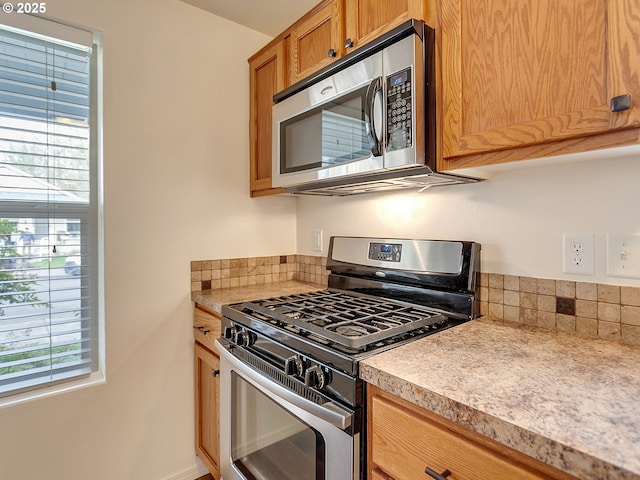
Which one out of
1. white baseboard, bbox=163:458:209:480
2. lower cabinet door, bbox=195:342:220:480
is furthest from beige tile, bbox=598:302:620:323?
white baseboard, bbox=163:458:209:480

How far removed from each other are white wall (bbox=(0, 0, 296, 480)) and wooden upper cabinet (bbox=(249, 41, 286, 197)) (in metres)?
0.07

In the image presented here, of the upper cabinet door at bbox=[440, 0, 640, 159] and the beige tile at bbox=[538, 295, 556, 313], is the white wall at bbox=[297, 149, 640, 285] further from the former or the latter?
the upper cabinet door at bbox=[440, 0, 640, 159]

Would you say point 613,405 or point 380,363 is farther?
point 380,363

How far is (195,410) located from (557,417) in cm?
169

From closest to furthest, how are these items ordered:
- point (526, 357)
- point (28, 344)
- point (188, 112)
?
point (526, 357) < point (28, 344) < point (188, 112)

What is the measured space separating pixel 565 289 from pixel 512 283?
0.15m

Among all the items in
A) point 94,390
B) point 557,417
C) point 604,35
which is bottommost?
point 94,390

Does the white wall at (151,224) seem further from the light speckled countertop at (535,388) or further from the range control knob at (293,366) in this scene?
the light speckled countertop at (535,388)

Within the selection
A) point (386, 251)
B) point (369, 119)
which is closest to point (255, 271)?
point (386, 251)

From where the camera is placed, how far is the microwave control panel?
1061 millimetres

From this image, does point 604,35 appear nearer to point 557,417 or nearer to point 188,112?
point 557,417

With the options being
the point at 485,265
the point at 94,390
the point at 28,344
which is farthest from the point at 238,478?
the point at 485,265

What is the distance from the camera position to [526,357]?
89 cm

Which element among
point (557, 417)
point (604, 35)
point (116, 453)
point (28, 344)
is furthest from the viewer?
point (116, 453)
